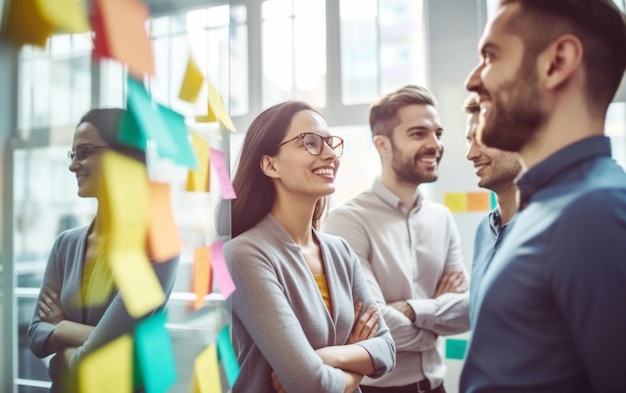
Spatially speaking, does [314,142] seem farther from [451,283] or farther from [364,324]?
[451,283]

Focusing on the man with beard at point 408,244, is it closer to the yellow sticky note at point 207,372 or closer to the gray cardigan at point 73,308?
the yellow sticky note at point 207,372

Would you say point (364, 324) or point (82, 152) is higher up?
point (82, 152)

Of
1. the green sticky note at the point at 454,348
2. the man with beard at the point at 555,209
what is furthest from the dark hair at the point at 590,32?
the green sticky note at the point at 454,348

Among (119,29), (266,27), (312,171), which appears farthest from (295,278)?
(266,27)

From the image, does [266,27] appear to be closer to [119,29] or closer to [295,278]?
[295,278]

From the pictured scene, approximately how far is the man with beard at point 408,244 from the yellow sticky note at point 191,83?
106 cm

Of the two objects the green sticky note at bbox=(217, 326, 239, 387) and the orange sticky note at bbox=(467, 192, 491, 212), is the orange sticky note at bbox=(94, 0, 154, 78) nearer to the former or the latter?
the green sticky note at bbox=(217, 326, 239, 387)

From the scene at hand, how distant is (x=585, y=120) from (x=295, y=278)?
0.79m

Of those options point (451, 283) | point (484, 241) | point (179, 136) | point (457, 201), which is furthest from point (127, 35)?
point (457, 201)

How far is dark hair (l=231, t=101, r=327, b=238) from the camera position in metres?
1.36

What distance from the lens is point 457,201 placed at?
2.65 m

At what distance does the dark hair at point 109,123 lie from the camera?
56cm

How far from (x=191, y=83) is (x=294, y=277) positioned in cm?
62

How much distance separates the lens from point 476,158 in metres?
1.57
